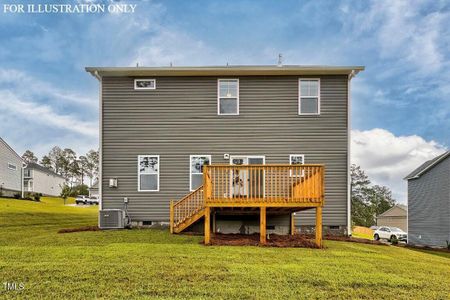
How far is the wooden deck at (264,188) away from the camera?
9.07m

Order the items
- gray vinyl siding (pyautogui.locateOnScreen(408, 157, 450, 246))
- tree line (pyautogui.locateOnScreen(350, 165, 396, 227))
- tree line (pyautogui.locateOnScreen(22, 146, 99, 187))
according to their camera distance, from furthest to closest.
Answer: tree line (pyautogui.locateOnScreen(22, 146, 99, 187)) < tree line (pyautogui.locateOnScreen(350, 165, 396, 227)) < gray vinyl siding (pyautogui.locateOnScreen(408, 157, 450, 246))

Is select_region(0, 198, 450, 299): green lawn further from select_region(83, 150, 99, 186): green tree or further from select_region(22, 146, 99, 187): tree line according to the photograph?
select_region(22, 146, 99, 187): tree line

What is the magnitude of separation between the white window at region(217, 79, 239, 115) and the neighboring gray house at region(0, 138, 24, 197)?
89.8 feet

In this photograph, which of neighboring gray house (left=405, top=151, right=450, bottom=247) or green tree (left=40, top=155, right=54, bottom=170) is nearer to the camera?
neighboring gray house (left=405, top=151, right=450, bottom=247)

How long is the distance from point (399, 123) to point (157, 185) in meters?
12.9

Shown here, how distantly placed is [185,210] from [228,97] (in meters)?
4.36

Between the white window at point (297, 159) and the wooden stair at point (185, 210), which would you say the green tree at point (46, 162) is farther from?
the white window at point (297, 159)

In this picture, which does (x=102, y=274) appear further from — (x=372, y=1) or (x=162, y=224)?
(x=372, y=1)

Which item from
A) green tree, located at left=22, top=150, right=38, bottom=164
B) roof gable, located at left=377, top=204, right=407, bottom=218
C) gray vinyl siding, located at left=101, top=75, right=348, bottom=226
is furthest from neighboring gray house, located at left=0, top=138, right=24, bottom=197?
roof gable, located at left=377, top=204, right=407, bottom=218

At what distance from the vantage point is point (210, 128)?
41.9 feet

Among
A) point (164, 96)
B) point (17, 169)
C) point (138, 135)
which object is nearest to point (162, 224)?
point (138, 135)

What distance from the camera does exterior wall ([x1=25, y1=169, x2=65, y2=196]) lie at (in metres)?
44.4

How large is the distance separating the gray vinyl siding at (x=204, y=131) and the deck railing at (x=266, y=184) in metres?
3.05

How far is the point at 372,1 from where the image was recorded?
1300 centimetres
